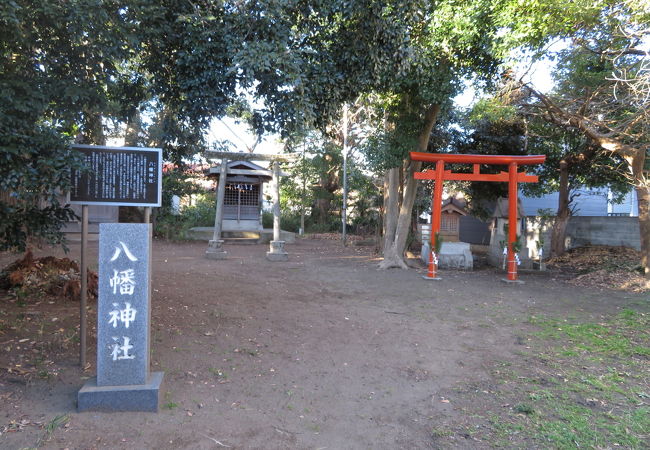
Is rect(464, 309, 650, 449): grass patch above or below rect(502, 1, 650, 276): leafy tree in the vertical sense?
below

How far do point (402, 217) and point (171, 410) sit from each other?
34.7 ft

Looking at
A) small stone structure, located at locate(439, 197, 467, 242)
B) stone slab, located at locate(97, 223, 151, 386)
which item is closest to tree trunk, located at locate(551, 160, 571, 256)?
small stone structure, located at locate(439, 197, 467, 242)

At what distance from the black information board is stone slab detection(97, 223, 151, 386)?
0.49 m

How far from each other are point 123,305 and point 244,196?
1683cm

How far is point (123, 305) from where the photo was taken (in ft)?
12.9

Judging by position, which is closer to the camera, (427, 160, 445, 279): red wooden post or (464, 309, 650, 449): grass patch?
(464, 309, 650, 449): grass patch

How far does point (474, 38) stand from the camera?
30.3 ft

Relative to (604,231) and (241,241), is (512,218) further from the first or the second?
(241,241)

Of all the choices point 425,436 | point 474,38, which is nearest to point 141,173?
point 425,436

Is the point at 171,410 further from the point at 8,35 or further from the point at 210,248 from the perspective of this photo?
the point at 210,248

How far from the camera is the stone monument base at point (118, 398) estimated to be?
3775mm

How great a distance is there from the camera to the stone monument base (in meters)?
3.78

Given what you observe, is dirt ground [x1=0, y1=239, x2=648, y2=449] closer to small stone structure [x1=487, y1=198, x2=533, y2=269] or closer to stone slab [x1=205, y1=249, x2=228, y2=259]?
stone slab [x1=205, y1=249, x2=228, y2=259]

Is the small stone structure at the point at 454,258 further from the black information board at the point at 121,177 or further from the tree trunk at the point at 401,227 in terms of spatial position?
the black information board at the point at 121,177
